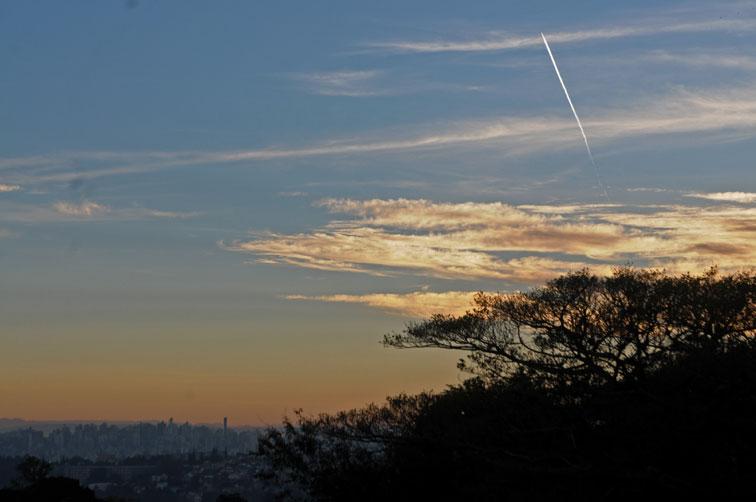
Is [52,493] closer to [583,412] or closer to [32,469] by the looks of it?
[32,469]

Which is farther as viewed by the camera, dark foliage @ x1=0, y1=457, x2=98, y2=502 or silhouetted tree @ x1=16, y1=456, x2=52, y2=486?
silhouetted tree @ x1=16, y1=456, x2=52, y2=486

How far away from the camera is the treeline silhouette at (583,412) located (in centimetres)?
2641

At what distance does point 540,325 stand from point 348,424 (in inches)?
279

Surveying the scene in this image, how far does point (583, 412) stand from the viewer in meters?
29.1

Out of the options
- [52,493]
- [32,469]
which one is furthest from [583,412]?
[32,469]

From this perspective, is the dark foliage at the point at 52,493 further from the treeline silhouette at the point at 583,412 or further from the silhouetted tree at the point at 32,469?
the treeline silhouette at the point at 583,412

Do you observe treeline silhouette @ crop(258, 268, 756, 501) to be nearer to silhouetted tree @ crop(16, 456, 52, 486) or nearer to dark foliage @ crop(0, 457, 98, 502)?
dark foliage @ crop(0, 457, 98, 502)

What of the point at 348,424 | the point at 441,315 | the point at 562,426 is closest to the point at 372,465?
the point at 348,424

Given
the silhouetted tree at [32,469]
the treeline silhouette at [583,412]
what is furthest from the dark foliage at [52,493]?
the treeline silhouette at [583,412]

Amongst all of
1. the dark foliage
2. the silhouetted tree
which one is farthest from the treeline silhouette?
the silhouetted tree

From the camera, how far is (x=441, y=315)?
1293 inches

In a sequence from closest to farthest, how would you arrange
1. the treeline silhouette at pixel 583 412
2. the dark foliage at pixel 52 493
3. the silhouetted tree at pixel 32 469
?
the treeline silhouette at pixel 583 412
the dark foliage at pixel 52 493
the silhouetted tree at pixel 32 469

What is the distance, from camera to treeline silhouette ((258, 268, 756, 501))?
2641 cm

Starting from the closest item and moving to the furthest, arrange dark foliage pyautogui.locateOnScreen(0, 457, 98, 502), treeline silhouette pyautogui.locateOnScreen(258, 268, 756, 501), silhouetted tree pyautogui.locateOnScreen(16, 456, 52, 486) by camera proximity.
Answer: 1. treeline silhouette pyautogui.locateOnScreen(258, 268, 756, 501)
2. dark foliage pyautogui.locateOnScreen(0, 457, 98, 502)
3. silhouetted tree pyautogui.locateOnScreen(16, 456, 52, 486)
